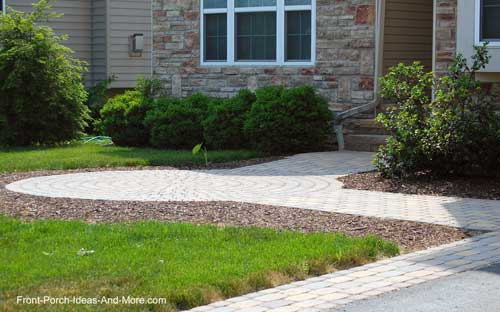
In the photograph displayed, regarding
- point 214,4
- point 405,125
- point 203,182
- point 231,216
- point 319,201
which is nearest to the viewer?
point 231,216

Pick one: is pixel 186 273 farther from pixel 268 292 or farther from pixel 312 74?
pixel 312 74

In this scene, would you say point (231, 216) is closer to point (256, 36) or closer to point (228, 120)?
point (228, 120)

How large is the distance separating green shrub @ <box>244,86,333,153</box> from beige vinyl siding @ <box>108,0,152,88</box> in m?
7.68

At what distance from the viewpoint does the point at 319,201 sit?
985 cm

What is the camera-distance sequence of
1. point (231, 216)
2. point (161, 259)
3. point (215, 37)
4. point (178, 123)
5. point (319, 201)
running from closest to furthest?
point (161, 259)
point (231, 216)
point (319, 201)
point (178, 123)
point (215, 37)

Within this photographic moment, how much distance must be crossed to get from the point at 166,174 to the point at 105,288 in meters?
6.52

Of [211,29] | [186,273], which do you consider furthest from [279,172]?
[186,273]

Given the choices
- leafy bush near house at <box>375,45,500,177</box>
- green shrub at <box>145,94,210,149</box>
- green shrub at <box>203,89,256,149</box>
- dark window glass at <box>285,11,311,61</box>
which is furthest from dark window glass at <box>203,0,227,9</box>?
leafy bush near house at <box>375,45,500,177</box>

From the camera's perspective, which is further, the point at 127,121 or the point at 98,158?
the point at 127,121

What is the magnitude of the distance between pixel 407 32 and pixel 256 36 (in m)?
2.65

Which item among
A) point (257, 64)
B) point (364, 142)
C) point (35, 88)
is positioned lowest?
point (364, 142)

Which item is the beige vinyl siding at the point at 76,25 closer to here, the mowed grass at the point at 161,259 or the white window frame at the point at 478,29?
the white window frame at the point at 478,29

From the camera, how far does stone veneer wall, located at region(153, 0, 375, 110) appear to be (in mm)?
14883

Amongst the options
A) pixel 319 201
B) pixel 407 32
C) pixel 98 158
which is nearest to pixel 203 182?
pixel 319 201
